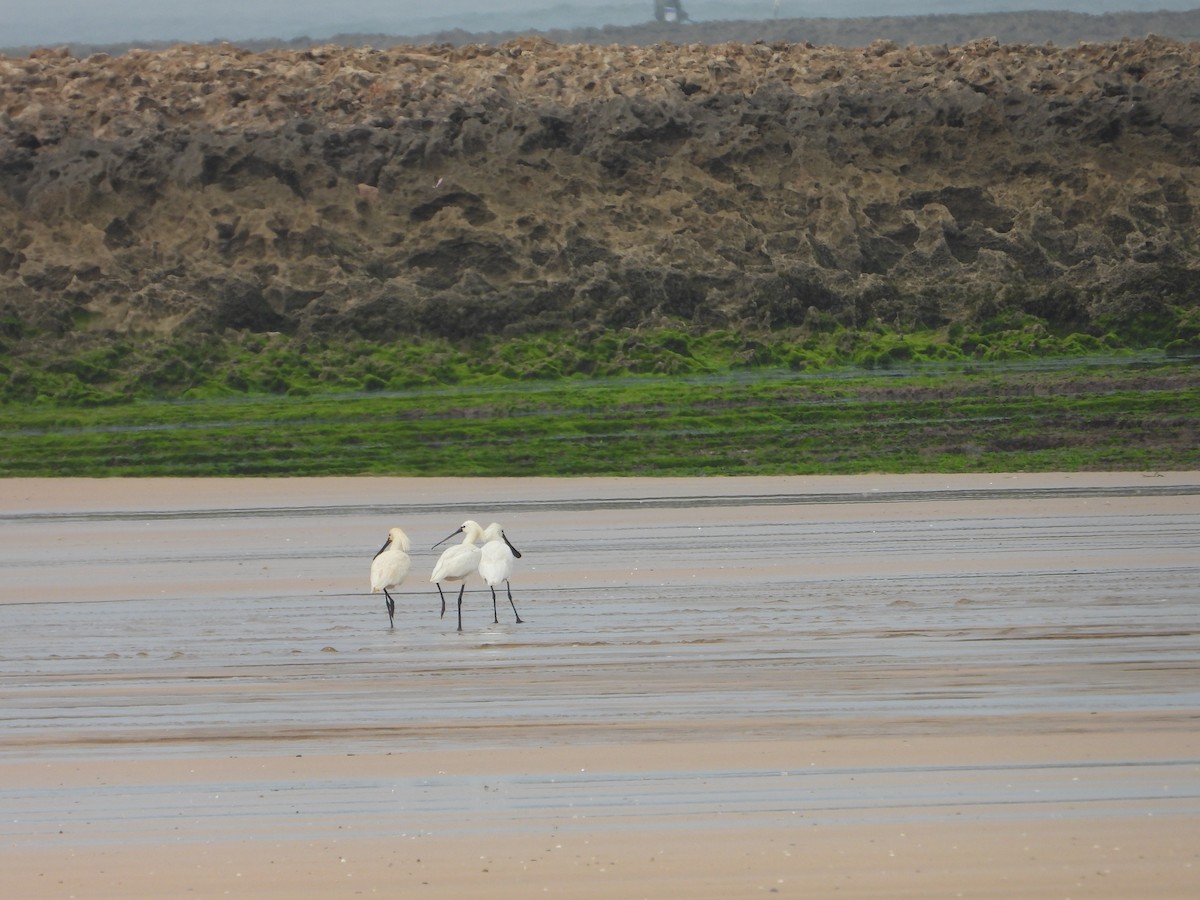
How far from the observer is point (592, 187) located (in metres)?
24.2

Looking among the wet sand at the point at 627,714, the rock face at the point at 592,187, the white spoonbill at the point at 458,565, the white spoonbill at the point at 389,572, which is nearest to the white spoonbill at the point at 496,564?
the white spoonbill at the point at 458,565

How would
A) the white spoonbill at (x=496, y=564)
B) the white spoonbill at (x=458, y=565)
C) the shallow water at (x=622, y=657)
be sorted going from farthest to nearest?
1. the white spoonbill at (x=458, y=565)
2. the white spoonbill at (x=496, y=564)
3. the shallow water at (x=622, y=657)

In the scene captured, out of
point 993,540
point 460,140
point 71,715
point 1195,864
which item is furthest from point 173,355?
point 1195,864

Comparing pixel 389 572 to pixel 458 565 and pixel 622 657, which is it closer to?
pixel 458 565

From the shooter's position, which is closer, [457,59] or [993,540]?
[993,540]

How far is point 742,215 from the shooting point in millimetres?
23656

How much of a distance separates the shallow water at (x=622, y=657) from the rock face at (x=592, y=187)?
9.73 metres

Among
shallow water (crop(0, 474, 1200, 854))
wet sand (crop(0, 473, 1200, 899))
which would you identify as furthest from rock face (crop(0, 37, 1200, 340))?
wet sand (crop(0, 473, 1200, 899))

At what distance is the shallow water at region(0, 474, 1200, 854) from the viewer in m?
5.61

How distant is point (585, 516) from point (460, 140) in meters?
13.7

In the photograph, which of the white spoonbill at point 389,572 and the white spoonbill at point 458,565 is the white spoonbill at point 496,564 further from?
the white spoonbill at point 389,572

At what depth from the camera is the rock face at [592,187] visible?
21.4 metres

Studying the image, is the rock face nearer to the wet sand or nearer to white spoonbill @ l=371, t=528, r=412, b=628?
the wet sand

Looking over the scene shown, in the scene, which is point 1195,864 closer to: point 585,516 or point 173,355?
point 585,516
